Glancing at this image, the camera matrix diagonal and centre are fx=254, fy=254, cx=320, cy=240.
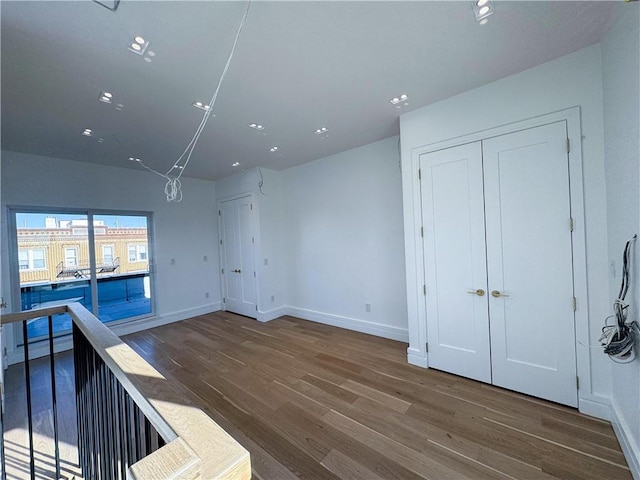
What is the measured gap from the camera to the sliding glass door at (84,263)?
3.58 meters

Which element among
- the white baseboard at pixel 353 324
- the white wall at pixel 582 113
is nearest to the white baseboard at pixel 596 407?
the white wall at pixel 582 113

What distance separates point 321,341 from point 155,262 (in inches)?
134

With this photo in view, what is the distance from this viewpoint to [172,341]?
3.88 m

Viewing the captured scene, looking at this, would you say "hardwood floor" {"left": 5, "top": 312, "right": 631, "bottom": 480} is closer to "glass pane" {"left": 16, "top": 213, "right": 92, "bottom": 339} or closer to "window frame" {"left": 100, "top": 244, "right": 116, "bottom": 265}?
"glass pane" {"left": 16, "top": 213, "right": 92, "bottom": 339}

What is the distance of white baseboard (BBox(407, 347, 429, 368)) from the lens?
279cm

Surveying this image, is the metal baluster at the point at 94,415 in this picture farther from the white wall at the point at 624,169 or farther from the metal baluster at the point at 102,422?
the white wall at the point at 624,169

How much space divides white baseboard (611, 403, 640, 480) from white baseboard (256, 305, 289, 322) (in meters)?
4.19

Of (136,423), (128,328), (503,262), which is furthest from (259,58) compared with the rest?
(128,328)

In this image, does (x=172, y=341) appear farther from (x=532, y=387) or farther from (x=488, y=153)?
(x=488, y=153)

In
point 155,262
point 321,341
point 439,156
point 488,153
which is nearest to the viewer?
point 488,153

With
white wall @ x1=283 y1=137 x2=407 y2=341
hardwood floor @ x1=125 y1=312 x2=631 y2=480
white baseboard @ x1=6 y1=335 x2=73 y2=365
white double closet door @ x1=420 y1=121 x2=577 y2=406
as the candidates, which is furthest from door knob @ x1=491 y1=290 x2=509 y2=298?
white baseboard @ x1=6 y1=335 x2=73 y2=365

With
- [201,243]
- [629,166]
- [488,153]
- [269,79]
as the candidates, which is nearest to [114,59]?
[269,79]

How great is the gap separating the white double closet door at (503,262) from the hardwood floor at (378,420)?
0.27 m

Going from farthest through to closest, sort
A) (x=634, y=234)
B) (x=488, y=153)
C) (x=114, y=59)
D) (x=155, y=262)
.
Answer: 1. (x=155, y=262)
2. (x=488, y=153)
3. (x=114, y=59)
4. (x=634, y=234)
